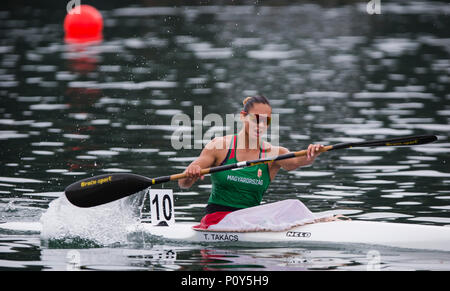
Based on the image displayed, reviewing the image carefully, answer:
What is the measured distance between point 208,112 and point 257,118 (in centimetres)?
1046

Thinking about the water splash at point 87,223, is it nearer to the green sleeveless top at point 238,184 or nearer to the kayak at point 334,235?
the kayak at point 334,235

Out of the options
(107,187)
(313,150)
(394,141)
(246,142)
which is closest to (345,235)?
(313,150)

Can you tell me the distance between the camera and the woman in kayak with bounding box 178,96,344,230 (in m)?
10.7

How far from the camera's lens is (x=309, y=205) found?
12.9m

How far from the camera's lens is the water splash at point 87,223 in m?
11.0

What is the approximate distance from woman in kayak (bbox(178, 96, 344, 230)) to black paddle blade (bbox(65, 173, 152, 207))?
77cm

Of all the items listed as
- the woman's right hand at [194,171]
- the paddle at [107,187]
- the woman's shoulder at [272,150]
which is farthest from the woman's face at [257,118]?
the paddle at [107,187]

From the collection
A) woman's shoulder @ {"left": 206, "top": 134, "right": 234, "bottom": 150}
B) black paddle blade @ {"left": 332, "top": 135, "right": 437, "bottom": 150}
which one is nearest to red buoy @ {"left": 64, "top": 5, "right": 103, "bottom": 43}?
woman's shoulder @ {"left": 206, "top": 134, "right": 234, "bottom": 150}

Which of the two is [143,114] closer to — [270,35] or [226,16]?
[270,35]

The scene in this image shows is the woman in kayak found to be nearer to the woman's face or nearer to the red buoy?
the woman's face

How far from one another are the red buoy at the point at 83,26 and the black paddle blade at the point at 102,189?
24.4m

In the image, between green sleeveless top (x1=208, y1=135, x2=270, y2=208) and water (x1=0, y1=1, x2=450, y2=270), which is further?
green sleeveless top (x1=208, y1=135, x2=270, y2=208)

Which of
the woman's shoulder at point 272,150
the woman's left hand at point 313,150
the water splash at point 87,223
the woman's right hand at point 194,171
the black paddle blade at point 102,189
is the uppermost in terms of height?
the woman's left hand at point 313,150
